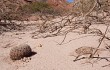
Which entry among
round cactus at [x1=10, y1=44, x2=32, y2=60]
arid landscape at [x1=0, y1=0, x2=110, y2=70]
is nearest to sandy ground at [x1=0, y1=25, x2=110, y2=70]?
arid landscape at [x1=0, y1=0, x2=110, y2=70]

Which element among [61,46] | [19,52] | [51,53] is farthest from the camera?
[61,46]

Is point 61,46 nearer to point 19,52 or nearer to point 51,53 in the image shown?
point 51,53

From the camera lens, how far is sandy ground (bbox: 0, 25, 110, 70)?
534 cm

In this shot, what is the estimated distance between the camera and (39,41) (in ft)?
23.5

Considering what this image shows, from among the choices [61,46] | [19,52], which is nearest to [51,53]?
[61,46]

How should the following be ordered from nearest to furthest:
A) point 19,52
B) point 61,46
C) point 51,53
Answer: point 19,52 < point 51,53 < point 61,46

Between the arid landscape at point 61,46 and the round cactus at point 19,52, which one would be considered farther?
the round cactus at point 19,52

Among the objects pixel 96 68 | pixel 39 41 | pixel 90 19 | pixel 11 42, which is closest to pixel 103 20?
pixel 90 19

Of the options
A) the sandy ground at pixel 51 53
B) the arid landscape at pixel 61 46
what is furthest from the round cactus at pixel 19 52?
the sandy ground at pixel 51 53

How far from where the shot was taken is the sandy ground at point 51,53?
5.34 m

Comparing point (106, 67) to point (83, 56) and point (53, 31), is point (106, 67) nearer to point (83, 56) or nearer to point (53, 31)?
point (83, 56)

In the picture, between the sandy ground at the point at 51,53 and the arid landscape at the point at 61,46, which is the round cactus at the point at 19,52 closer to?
the arid landscape at the point at 61,46

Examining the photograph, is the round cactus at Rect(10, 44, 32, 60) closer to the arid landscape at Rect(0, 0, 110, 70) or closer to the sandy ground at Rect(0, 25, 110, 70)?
the arid landscape at Rect(0, 0, 110, 70)

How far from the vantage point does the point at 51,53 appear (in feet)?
20.1
